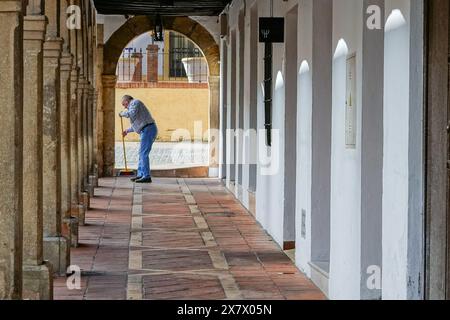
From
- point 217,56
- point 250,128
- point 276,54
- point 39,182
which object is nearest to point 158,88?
point 217,56

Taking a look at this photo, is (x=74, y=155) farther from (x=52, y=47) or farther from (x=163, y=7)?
(x=163, y=7)

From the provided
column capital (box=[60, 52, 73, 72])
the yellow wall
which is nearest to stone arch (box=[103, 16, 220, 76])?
column capital (box=[60, 52, 73, 72])

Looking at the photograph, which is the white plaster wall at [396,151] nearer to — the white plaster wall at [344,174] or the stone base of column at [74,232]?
the white plaster wall at [344,174]

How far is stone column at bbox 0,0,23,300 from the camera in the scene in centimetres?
588

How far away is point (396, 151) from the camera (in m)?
5.52

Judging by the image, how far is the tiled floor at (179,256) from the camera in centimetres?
795

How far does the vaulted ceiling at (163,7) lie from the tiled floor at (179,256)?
184 inches

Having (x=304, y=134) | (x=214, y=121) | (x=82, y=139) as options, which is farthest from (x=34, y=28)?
(x=214, y=121)

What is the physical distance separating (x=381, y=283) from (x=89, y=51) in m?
12.6

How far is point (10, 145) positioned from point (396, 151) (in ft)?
7.05

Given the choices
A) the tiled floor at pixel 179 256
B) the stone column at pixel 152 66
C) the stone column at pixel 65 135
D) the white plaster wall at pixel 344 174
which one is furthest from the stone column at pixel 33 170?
the stone column at pixel 152 66

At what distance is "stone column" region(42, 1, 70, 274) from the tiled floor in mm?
294

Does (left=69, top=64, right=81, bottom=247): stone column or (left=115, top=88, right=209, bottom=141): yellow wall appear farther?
(left=115, top=88, right=209, bottom=141): yellow wall

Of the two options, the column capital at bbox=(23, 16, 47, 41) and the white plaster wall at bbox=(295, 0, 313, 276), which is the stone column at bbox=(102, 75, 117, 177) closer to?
the white plaster wall at bbox=(295, 0, 313, 276)
